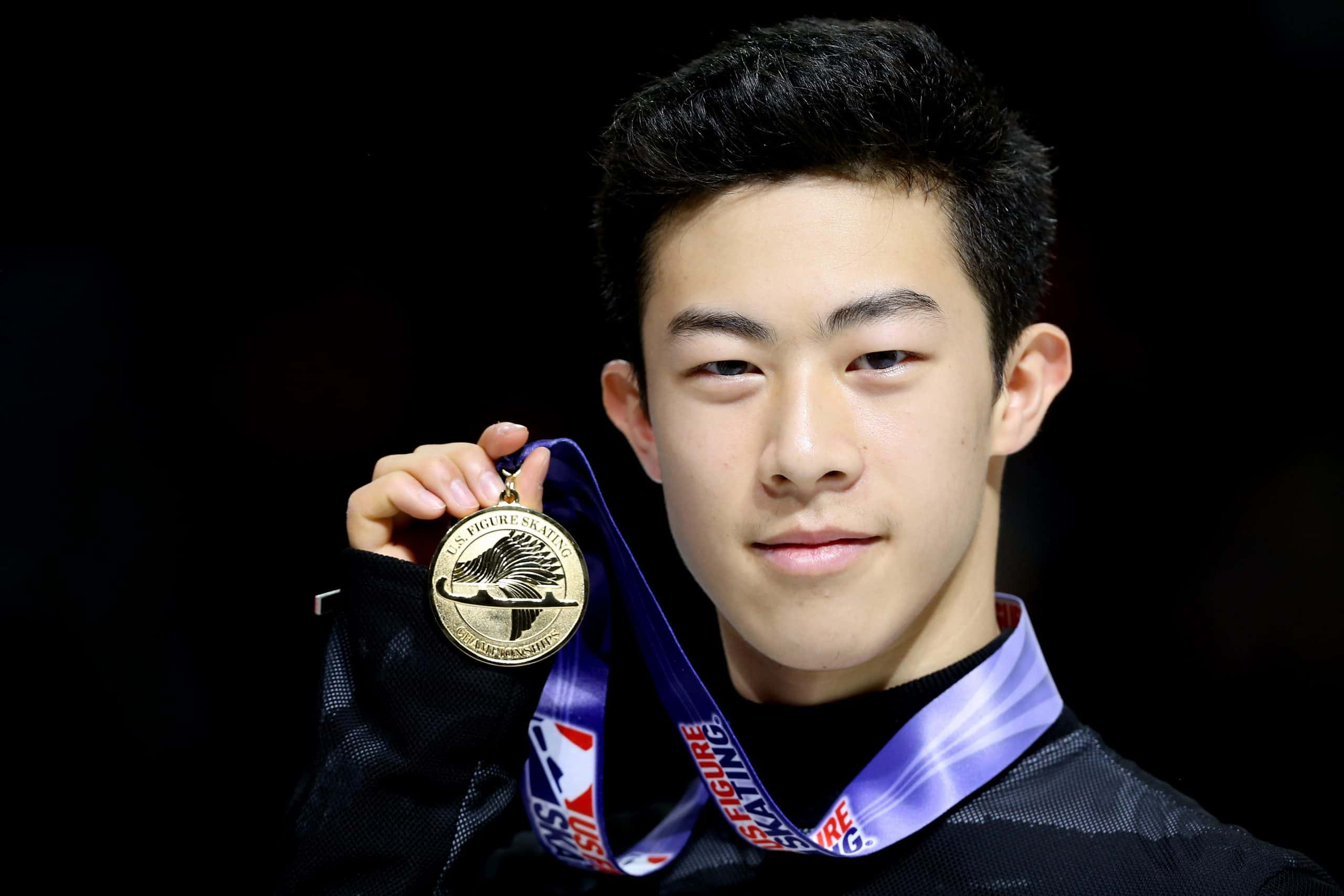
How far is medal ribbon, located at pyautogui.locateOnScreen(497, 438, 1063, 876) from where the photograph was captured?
2182 millimetres

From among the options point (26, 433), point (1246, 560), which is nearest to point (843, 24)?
point (1246, 560)

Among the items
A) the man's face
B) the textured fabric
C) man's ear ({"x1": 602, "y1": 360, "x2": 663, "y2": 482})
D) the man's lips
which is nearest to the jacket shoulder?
the textured fabric

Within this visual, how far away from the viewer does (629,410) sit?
8.34 ft

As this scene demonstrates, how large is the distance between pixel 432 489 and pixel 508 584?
23 cm

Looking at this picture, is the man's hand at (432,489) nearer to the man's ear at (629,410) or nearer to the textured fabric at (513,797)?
the textured fabric at (513,797)

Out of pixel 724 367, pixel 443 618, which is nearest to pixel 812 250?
pixel 724 367

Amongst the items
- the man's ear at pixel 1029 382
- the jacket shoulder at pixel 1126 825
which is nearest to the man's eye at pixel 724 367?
the man's ear at pixel 1029 382

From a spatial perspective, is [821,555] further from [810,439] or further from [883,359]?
[883,359]

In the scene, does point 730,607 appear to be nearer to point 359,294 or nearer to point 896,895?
point 896,895

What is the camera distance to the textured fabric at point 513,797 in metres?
2.06

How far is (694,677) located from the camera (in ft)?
7.52

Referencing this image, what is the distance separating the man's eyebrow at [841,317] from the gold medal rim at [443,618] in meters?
0.43

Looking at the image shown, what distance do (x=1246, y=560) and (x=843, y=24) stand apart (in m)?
1.63

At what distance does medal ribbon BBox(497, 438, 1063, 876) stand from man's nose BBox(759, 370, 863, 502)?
0.48 metres
